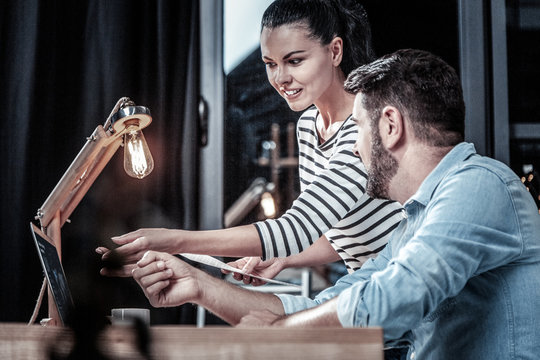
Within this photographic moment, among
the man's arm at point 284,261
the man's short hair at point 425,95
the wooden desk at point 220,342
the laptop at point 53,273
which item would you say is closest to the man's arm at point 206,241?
the man's arm at point 284,261

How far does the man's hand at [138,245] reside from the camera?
1312mm

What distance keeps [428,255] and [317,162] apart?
0.80 m

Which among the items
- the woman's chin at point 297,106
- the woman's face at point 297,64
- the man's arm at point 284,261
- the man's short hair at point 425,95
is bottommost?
the man's arm at point 284,261

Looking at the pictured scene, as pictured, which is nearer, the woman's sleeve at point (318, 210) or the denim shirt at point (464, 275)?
the denim shirt at point (464, 275)

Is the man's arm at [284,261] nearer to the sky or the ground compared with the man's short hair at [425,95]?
nearer to the ground

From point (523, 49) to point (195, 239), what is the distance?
1235mm

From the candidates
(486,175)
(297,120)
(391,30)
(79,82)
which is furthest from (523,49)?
(79,82)

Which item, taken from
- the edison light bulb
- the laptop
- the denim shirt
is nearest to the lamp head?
the edison light bulb

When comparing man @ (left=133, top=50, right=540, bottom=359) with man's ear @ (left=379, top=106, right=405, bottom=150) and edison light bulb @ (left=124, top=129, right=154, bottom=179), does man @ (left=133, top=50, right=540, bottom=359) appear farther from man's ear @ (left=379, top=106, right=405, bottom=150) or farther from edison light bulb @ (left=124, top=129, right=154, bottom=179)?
edison light bulb @ (left=124, top=129, right=154, bottom=179)

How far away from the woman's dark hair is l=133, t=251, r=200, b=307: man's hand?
2.45ft

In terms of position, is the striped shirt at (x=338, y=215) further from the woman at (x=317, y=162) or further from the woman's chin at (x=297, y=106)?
the woman's chin at (x=297, y=106)

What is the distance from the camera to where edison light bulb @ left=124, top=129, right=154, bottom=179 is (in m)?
1.33

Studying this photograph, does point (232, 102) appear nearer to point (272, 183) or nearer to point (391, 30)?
point (272, 183)

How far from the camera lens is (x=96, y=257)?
181 centimetres
